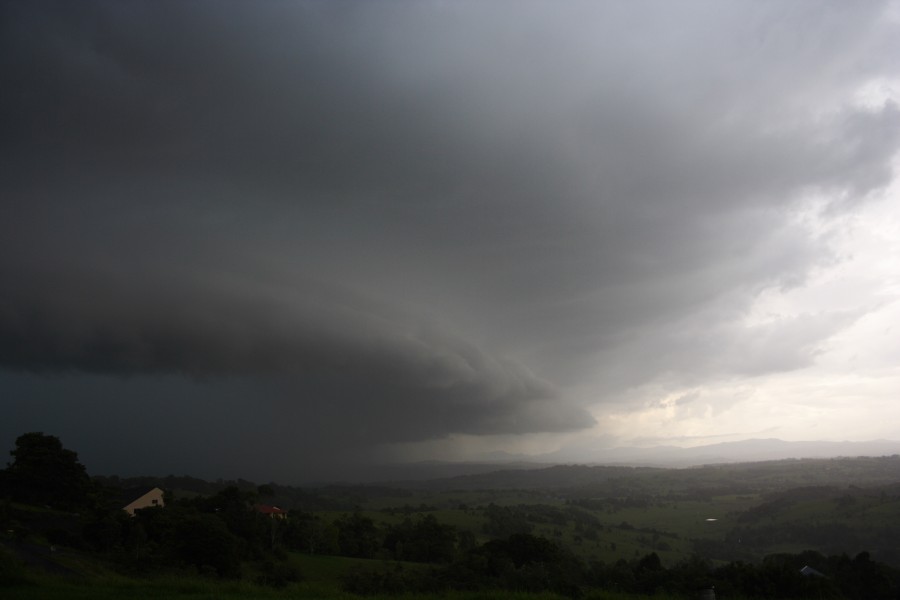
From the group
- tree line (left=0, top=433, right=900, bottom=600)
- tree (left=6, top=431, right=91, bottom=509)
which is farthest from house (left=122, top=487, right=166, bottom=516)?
tree (left=6, top=431, right=91, bottom=509)

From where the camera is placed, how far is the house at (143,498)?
74188mm

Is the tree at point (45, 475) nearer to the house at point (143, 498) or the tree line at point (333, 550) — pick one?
the tree line at point (333, 550)

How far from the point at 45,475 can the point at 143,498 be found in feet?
45.7

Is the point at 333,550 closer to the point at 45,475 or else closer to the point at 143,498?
the point at 143,498

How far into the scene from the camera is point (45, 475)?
6575 centimetres

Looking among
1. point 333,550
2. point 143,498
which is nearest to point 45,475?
point 143,498

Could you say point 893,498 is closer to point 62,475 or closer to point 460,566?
point 460,566

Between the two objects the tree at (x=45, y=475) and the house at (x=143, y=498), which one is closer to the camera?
the tree at (x=45, y=475)

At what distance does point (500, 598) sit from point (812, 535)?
469 ft

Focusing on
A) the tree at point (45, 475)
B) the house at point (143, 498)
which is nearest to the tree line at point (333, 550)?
the tree at point (45, 475)

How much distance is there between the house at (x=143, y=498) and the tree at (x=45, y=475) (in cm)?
694

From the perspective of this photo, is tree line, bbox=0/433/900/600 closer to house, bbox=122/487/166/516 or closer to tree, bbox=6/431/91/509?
tree, bbox=6/431/91/509

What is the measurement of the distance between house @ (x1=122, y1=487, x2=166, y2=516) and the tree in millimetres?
6943

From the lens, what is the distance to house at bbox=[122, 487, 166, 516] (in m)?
74.2
